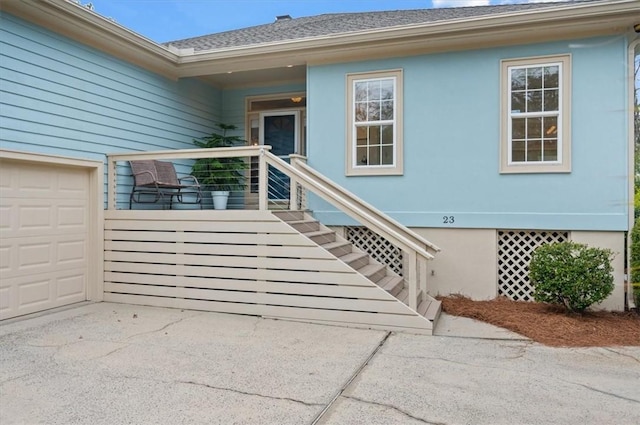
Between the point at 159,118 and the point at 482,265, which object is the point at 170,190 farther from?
the point at 482,265

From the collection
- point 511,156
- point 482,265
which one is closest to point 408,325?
point 482,265

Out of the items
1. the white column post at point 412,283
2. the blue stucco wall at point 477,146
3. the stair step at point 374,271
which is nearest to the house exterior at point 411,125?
the blue stucco wall at point 477,146

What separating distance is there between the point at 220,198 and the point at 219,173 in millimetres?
486

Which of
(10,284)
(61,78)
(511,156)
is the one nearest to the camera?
(10,284)

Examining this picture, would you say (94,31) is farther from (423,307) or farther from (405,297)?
(423,307)

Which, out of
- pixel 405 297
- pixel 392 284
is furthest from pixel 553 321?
pixel 392 284

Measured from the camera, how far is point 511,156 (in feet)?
21.1

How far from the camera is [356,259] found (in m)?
5.89

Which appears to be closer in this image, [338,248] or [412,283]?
[412,283]

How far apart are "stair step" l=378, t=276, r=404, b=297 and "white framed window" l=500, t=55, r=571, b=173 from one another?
219 centimetres

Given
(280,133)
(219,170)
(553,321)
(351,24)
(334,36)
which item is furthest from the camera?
(280,133)

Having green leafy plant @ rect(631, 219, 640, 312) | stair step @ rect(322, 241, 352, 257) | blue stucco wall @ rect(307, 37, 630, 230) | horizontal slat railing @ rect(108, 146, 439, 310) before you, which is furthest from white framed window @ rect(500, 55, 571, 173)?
stair step @ rect(322, 241, 352, 257)

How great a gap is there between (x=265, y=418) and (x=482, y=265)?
4.53 meters

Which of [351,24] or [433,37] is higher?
[351,24]
